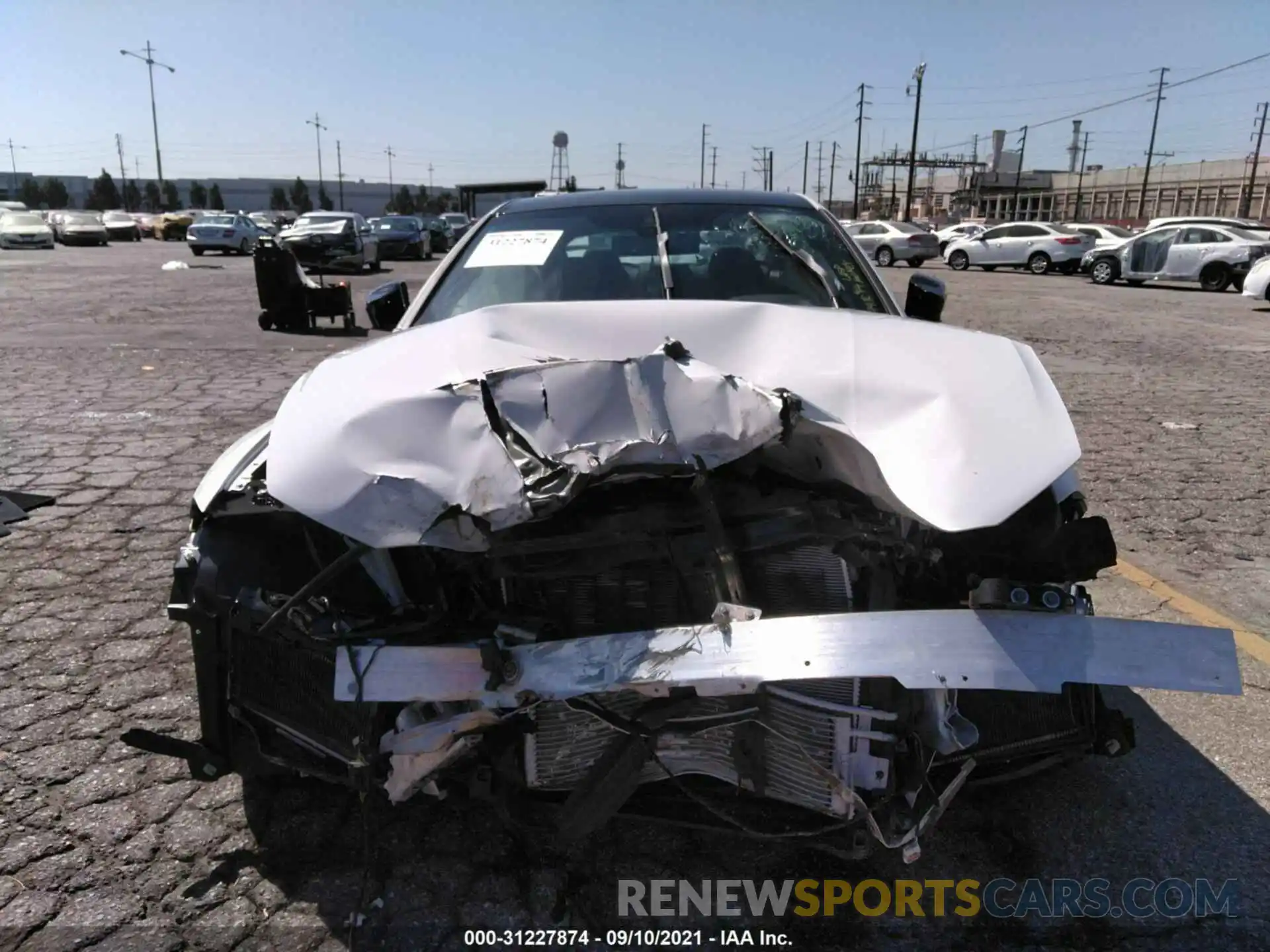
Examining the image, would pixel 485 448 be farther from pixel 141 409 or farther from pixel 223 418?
pixel 141 409

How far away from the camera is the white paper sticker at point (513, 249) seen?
361 centimetres

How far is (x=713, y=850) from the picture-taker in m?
2.37

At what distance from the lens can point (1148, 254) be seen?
2161 centimetres

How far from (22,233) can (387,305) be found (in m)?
37.8

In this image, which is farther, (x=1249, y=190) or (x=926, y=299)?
(x=1249, y=190)

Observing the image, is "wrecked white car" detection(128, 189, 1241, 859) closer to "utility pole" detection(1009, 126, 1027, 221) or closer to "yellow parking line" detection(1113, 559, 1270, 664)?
"yellow parking line" detection(1113, 559, 1270, 664)

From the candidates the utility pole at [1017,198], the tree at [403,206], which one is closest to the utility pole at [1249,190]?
the utility pole at [1017,198]

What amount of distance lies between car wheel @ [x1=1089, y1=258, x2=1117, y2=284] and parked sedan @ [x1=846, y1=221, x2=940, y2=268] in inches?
278

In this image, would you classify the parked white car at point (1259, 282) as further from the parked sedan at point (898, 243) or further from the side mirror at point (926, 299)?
the side mirror at point (926, 299)

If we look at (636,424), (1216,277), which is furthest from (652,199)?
(1216,277)

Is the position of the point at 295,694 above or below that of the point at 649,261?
below

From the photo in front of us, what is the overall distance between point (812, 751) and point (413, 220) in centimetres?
2811

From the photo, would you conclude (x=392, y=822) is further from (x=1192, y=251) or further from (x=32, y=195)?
(x=32, y=195)

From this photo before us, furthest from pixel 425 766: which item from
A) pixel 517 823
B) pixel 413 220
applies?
pixel 413 220
